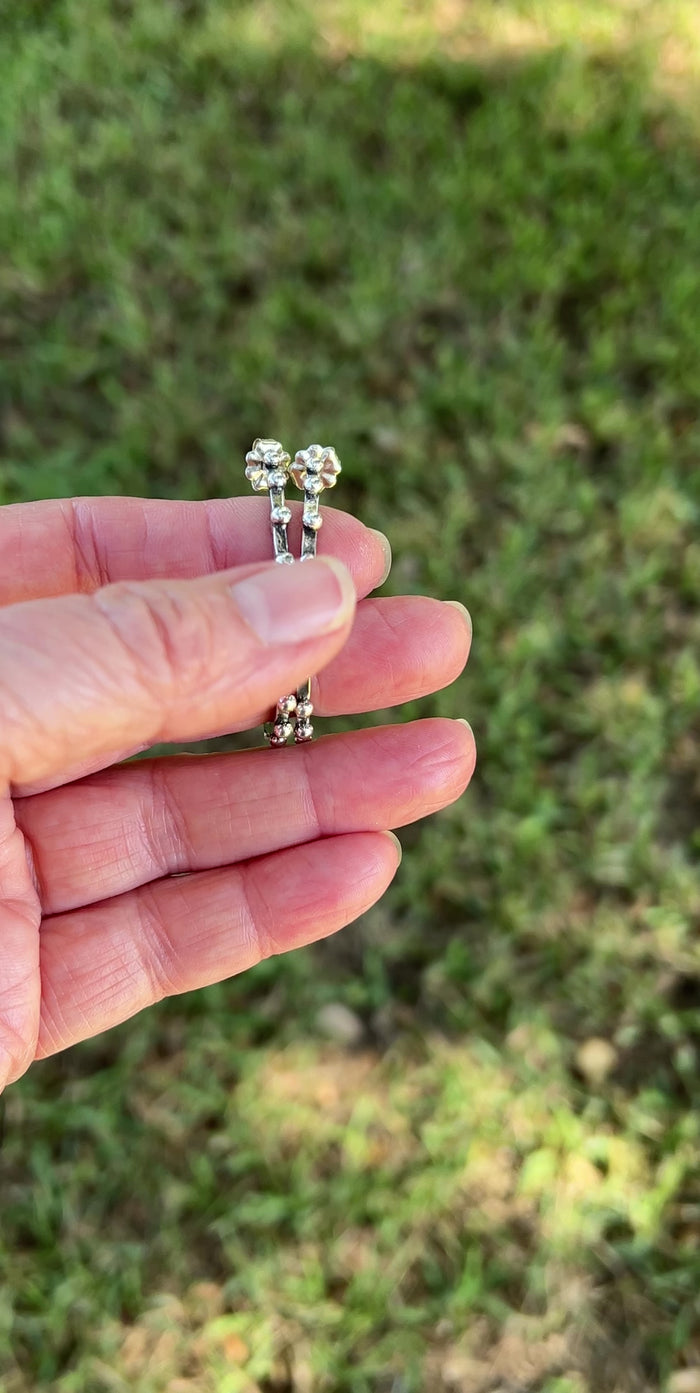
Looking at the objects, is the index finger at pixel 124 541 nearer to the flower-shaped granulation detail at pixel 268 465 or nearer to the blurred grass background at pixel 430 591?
the flower-shaped granulation detail at pixel 268 465

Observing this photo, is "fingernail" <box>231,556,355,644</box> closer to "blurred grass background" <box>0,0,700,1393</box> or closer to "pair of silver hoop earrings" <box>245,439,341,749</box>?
"pair of silver hoop earrings" <box>245,439,341,749</box>

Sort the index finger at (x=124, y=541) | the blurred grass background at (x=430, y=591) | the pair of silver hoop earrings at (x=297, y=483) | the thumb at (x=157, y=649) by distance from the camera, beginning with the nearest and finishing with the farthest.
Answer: the thumb at (x=157, y=649)
the pair of silver hoop earrings at (x=297, y=483)
the index finger at (x=124, y=541)
the blurred grass background at (x=430, y=591)

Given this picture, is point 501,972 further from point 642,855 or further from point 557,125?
A: point 557,125

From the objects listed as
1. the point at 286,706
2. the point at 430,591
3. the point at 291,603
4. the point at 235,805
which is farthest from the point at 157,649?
the point at 430,591

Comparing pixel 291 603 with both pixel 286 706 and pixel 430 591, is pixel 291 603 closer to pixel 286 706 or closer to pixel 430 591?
pixel 286 706

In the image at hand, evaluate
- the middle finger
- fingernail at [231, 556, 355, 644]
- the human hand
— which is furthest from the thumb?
the middle finger

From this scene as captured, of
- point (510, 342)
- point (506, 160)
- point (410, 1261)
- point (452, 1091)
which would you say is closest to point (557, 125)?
point (506, 160)

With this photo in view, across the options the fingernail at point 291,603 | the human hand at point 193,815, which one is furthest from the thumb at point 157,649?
the human hand at point 193,815
